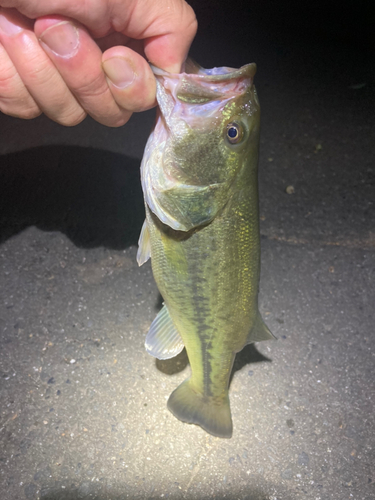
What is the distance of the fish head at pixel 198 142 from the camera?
1.22 meters

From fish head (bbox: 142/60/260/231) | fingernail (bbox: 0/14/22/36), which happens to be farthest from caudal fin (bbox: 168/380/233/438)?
fingernail (bbox: 0/14/22/36)

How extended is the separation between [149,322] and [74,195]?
45.5 inches

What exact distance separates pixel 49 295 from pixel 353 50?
3.86 meters

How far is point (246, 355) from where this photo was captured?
214 cm

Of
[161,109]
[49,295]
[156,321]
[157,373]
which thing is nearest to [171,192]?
[161,109]

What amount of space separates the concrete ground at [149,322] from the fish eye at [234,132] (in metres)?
1.30

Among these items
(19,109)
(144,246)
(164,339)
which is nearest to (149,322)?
(164,339)

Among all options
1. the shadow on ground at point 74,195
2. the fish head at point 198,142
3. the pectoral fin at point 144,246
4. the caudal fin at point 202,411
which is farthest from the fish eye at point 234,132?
the shadow on ground at point 74,195

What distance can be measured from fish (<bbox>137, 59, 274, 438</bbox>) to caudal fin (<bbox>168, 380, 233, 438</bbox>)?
91 millimetres

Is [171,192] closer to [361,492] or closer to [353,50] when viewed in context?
[361,492]

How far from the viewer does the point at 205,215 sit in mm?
1359

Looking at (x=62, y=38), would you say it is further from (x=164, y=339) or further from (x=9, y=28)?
(x=164, y=339)

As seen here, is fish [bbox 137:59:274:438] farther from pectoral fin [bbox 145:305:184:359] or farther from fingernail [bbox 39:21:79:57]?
fingernail [bbox 39:21:79:57]

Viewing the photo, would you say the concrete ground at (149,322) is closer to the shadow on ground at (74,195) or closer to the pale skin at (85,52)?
the shadow on ground at (74,195)
